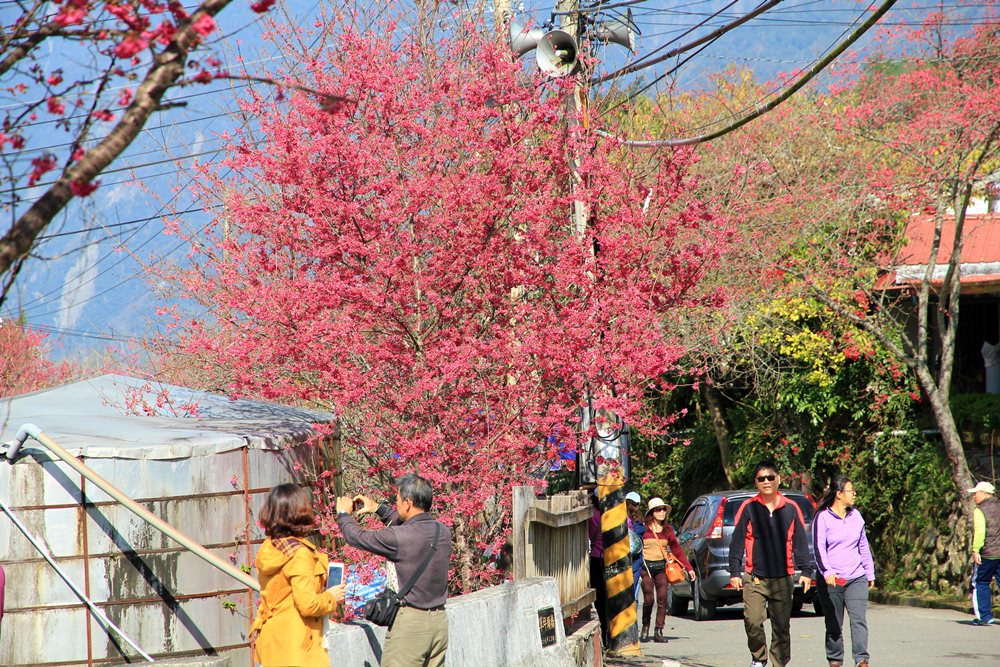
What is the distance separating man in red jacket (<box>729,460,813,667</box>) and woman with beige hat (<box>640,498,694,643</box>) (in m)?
4.50

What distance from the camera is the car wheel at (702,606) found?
1819 centimetres

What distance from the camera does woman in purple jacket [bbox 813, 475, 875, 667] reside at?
10711 mm

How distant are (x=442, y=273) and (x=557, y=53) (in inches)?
115

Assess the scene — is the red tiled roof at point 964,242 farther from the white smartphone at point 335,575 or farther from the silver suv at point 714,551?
the white smartphone at point 335,575

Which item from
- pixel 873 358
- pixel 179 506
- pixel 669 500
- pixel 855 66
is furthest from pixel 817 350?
pixel 179 506

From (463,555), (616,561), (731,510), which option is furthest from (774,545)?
(731,510)

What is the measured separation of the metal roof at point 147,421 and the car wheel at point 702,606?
25.1ft

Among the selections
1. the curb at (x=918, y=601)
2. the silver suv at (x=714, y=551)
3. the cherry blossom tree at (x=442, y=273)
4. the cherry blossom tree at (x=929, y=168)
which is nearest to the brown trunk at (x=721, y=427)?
the cherry blossom tree at (x=929, y=168)

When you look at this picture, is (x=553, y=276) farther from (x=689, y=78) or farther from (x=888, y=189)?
(x=689, y=78)

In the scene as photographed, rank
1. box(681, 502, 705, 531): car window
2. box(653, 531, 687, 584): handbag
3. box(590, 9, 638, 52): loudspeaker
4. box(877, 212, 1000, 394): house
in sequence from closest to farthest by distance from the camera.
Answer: box(590, 9, 638, 52): loudspeaker < box(653, 531, 687, 584): handbag < box(681, 502, 705, 531): car window < box(877, 212, 1000, 394): house

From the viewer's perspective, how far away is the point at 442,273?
10.9 metres

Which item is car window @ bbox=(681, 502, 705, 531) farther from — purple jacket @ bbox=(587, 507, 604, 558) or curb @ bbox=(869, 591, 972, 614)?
purple jacket @ bbox=(587, 507, 604, 558)

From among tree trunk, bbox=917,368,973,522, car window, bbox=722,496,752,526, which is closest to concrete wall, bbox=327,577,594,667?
car window, bbox=722,496,752,526

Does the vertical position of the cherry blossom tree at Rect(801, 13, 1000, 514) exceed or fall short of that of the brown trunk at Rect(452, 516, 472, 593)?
it exceeds it
